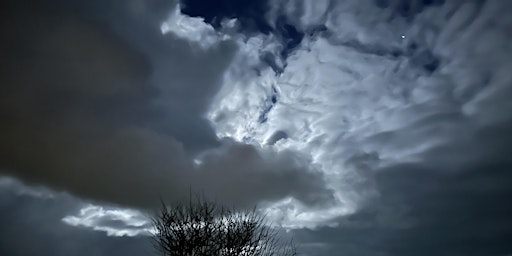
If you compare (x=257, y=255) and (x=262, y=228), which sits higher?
(x=262, y=228)

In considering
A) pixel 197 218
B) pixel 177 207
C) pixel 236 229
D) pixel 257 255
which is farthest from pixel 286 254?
pixel 177 207

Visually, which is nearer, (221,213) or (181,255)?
(181,255)

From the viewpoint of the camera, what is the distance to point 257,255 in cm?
2820

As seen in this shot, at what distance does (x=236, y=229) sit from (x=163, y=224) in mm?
5698

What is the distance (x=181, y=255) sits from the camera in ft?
89.3

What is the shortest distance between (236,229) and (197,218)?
322 centimetres

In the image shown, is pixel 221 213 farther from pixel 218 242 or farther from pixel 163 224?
pixel 163 224

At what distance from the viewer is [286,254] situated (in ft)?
92.0

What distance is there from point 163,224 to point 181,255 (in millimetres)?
2890

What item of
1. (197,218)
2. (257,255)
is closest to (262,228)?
(257,255)

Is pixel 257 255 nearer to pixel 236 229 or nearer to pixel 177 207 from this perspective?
pixel 236 229

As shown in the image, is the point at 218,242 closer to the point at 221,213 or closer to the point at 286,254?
the point at 221,213

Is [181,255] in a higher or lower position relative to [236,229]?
lower

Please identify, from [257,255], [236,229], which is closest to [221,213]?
[236,229]
